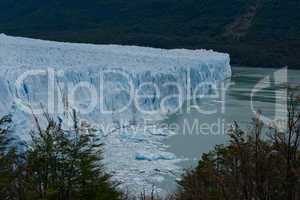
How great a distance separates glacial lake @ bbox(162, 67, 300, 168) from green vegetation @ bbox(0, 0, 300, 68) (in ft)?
32.8

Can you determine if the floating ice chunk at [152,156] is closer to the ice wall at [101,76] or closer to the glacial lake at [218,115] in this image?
the glacial lake at [218,115]

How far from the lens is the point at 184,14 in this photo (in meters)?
38.2

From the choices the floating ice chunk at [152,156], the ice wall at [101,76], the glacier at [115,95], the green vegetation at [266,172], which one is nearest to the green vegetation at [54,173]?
the green vegetation at [266,172]

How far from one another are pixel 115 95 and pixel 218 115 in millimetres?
2577

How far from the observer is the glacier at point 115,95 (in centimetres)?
731

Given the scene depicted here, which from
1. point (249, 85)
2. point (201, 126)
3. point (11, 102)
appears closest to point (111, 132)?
point (201, 126)

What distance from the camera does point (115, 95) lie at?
1086 cm

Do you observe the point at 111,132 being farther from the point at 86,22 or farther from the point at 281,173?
the point at 86,22

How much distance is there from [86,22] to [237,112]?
2818cm

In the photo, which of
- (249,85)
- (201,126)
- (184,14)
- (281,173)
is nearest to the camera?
(281,173)

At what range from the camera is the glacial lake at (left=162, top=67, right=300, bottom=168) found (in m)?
9.08

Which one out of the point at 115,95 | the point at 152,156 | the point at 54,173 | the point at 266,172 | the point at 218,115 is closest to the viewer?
the point at 266,172

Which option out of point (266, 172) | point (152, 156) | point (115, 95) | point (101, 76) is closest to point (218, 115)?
point (115, 95)

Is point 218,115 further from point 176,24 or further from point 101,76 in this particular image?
point 176,24
